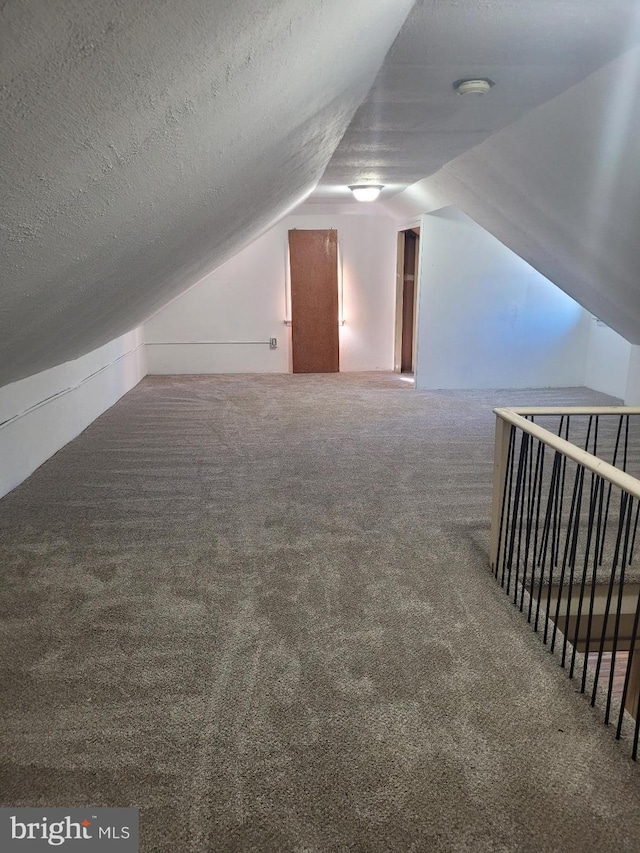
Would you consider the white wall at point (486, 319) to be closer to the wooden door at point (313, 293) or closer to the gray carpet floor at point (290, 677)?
the wooden door at point (313, 293)

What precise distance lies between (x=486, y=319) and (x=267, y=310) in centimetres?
288

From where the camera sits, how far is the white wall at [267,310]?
7680 mm

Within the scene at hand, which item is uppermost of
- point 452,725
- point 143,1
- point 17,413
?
point 143,1

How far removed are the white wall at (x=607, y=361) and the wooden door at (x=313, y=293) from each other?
317cm

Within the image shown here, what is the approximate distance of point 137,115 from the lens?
3.50ft

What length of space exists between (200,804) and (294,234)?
7003 millimetres

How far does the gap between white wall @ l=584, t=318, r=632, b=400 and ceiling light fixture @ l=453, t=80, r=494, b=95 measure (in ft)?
13.5

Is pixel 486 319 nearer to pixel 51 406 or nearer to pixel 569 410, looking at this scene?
pixel 569 410

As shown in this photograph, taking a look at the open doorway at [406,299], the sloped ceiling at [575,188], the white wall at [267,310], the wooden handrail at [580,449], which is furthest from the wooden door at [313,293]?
the wooden handrail at [580,449]

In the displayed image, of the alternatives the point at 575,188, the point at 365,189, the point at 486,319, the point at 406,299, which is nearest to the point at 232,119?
the point at 575,188

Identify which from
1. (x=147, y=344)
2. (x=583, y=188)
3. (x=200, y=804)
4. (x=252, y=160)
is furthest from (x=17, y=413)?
(x=147, y=344)

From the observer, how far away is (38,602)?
2.36 metres

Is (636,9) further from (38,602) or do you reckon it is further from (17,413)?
(17,413)

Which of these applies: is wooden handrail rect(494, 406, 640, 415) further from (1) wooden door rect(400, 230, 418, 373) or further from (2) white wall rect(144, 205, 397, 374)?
(2) white wall rect(144, 205, 397, 374)
